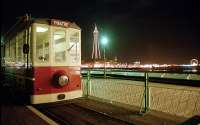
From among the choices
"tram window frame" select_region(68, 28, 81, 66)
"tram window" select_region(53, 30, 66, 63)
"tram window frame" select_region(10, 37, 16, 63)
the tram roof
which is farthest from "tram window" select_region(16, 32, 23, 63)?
"tram window frame" select_region(68, 28, 81, 66)

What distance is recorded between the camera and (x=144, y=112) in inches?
337

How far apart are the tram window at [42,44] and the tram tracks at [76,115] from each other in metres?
1.93

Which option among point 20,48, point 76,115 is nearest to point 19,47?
point 20,48

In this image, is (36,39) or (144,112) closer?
(144,112)

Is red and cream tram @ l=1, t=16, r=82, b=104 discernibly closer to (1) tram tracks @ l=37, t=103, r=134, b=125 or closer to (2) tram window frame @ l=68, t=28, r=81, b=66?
(2) tram window frame @ l=68, t=28, r=81, b=66

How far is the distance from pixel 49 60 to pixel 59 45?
0.78 metres

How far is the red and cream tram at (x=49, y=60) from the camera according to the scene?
9852mm

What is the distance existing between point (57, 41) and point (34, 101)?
8.28 feet

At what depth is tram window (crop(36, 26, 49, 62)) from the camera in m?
10.0

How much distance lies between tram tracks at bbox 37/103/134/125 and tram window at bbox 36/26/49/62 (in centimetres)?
193

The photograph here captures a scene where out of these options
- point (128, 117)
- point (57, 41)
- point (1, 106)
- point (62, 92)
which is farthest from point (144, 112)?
point (1, 106)

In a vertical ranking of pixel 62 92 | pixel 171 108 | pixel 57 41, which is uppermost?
pixel 57 41

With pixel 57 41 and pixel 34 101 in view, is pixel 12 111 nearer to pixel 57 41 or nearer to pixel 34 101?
pixel 34 101

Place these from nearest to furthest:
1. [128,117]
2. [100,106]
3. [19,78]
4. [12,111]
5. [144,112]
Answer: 1. [128,117]
2. [144,112]
3. [12,111]
4. [100,106]
5. [19,78]
